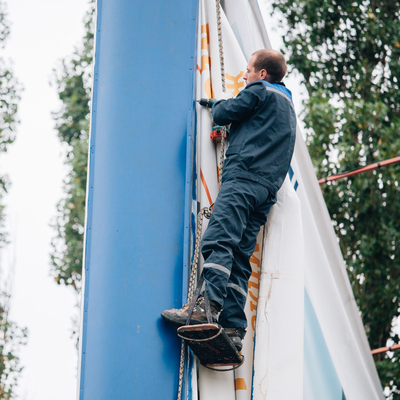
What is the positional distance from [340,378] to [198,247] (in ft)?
4.74

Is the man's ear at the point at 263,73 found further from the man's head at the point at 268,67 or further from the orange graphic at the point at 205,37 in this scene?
the orange graphic at the point at 205,37

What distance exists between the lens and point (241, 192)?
304 centimetres

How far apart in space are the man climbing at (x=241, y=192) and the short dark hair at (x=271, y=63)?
10 cm

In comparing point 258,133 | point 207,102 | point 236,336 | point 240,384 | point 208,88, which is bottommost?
point 240,384

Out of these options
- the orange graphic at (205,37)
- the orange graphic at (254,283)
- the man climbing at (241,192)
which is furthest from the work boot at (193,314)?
the orange graphic at (205,37)

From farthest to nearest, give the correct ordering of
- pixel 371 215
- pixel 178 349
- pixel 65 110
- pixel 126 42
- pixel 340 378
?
pixel 65 110
pixel 371 215
pixel 340 378
pixel 126 42
pixel 178 349

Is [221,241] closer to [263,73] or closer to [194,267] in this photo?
[194,267]

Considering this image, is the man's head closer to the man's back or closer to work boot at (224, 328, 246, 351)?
the man's back

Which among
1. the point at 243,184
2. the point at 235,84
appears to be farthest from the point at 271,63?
the point at 243,184

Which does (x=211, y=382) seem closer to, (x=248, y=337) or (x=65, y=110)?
(x=248, y=337)

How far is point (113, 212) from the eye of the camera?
321 cm

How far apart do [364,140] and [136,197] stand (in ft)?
18.2

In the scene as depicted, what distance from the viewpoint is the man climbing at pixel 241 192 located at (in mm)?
2926

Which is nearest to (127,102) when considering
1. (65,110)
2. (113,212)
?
(113,212)
